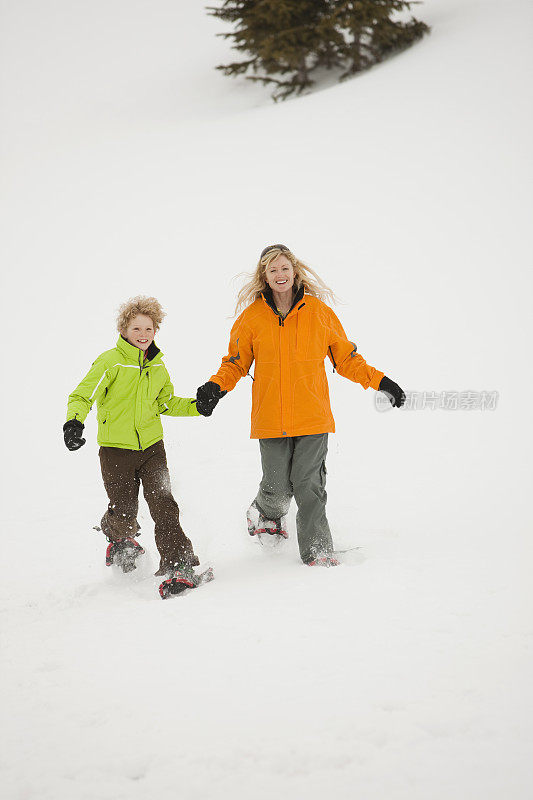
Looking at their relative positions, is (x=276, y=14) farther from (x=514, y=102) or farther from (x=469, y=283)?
(x=469, y=283)

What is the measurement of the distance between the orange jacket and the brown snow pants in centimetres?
67

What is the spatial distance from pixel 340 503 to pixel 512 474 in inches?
58.9

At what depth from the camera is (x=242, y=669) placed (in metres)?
2.43

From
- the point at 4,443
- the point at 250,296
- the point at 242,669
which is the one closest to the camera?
the point at 242,669

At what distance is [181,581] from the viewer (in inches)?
136

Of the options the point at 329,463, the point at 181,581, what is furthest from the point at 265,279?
the point at 329,463

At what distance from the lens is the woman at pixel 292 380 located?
12.0 ft

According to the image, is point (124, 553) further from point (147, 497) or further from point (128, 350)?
point (128, 350)

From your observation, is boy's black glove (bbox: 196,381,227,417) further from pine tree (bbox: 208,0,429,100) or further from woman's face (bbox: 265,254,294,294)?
pine tree (bbox: 208,0,429,100)

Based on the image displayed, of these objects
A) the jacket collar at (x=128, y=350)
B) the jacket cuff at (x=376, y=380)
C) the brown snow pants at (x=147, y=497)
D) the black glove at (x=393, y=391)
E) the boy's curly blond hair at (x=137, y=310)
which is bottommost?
the brown snow pants at (x=147, y=497)

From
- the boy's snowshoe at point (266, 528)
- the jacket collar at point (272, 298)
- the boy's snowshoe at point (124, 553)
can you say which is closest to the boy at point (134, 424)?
the boy's snowshoe at point (124, 553)

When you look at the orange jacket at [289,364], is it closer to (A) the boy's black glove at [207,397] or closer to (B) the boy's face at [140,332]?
(A) the boy's black glove at [207,397]

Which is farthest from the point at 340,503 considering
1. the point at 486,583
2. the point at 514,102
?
the point at 514,102

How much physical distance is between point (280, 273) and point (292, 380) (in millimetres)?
666
